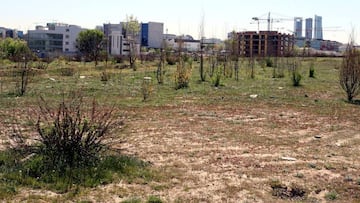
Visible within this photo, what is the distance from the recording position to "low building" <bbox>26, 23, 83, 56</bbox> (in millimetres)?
79588

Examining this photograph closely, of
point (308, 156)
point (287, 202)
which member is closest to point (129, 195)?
point (287, 202)

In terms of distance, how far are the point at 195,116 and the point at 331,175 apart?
4.79 metres

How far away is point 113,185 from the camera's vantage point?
17.9 feet

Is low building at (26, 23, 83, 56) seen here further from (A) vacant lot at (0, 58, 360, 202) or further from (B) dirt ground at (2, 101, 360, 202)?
(B) dirt ground at (2, 101, 360, 202)

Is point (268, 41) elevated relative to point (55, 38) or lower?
lower

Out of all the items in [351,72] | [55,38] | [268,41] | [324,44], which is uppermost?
[324,44]

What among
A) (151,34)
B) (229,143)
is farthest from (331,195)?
(151,34)

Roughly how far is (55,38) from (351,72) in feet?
247

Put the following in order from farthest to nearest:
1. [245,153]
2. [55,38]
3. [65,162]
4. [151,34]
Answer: [151,34] < [55,38] < [245,153] < [65,162]

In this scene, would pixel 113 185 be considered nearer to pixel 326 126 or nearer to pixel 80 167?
pixel 80 167

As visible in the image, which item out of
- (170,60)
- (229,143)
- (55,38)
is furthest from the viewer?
(55,38)

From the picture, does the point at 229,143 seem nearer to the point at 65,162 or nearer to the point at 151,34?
the point at 65,162

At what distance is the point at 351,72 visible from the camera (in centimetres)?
1406

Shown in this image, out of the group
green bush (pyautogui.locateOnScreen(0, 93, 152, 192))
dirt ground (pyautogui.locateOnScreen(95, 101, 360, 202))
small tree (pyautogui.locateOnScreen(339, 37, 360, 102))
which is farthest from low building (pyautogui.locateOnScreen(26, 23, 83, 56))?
green bush (pyautogui.locateOnScreen(0, 93, 152, 192))
